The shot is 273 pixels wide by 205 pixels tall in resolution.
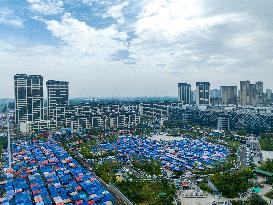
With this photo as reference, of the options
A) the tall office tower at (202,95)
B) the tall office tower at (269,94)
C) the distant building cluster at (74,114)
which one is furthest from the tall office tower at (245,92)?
the tall office tower at (269,94)

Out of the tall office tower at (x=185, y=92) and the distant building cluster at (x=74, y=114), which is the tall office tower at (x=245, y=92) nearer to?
the tall office tower at (x=185, y=92)

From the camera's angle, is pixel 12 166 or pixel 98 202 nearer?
pixel 98 202

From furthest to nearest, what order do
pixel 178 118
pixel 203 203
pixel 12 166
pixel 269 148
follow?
pixel 178 118 → pixel 269 148 → pixel 12 166 → pixel 203 203

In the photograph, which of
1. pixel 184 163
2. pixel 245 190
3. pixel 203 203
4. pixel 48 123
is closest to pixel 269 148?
pixel 184 163

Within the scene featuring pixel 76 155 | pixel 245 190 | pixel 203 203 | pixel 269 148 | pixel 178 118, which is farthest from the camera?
pixel 178 118

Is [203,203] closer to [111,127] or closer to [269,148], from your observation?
[269,148]

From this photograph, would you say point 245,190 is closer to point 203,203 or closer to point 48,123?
point 203,203

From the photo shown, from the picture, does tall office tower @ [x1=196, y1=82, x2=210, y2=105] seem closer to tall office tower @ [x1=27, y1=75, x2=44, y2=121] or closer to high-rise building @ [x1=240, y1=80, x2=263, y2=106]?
high-rise building @ [x1=240, y1=80, x2=263, y2=106]
